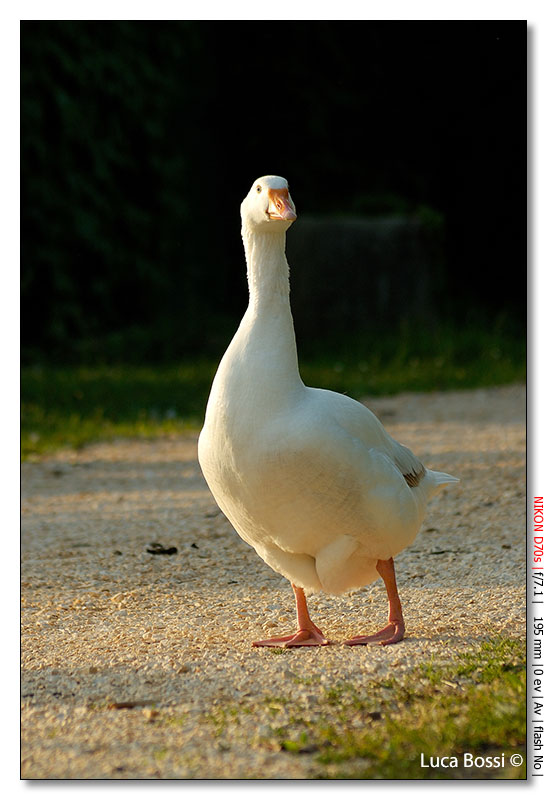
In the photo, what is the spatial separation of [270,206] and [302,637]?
60.2 inches

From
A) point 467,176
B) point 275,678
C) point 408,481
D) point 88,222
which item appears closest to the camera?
point 275,678

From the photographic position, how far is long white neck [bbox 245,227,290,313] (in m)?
3.68

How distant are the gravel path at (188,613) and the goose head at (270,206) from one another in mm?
1471

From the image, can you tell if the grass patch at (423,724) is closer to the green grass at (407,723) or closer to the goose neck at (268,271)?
the green grass at (407,723)

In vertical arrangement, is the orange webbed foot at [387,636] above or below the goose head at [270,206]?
below

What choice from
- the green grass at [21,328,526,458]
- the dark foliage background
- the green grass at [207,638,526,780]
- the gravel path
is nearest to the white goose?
the gravel path

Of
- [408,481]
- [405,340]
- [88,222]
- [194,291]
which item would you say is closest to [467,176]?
[405,340]

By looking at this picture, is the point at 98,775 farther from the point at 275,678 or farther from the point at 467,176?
the point at 467,176

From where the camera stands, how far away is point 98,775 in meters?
2.84

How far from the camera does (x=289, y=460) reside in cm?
340

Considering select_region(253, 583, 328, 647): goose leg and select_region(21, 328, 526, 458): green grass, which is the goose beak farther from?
select_region(21, 328, 526, 458): green grass

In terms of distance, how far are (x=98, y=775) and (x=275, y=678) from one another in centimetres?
80

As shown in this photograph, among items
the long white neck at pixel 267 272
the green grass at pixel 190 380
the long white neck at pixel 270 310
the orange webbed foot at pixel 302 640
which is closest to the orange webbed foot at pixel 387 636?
the orange webbed foot at pixel 302 640

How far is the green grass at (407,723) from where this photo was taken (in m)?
2.81
